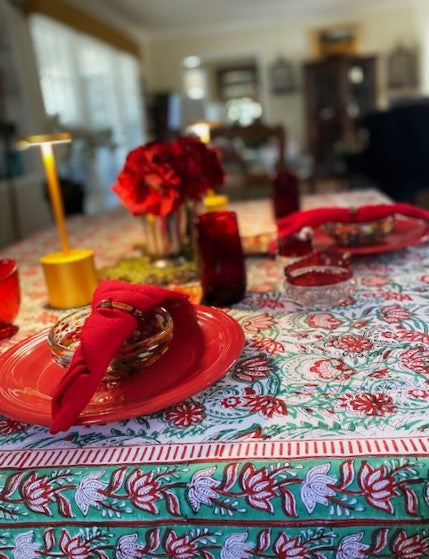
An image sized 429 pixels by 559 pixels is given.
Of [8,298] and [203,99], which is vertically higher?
[203,99]

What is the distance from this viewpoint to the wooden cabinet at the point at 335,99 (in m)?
6.81

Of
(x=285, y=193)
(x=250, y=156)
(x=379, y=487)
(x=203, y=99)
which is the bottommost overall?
(x=250, y=156)

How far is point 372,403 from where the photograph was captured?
539 millimetres

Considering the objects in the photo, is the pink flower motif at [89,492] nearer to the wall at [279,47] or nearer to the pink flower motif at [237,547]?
the pink flower motif at [237,547]

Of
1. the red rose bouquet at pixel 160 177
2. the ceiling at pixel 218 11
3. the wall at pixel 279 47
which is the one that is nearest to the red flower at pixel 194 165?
the red rose bouquet at pixel 160 177

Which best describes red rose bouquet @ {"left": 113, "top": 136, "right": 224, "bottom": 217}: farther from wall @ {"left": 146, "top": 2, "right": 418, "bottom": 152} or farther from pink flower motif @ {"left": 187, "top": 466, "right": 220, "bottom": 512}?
wall @ {"left": 146, "top": 2, "right": 418, "bottom": 152}

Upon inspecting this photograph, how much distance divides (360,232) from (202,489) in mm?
734

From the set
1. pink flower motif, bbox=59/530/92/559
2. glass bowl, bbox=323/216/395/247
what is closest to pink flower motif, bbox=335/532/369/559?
pink flower motif, bbox=59/530/92/559

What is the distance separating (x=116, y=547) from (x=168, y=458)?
0.29 feet

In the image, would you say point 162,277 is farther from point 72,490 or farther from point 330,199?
point 330,199

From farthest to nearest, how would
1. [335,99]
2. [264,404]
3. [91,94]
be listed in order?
[335,99]
[91,94]
[264,404]

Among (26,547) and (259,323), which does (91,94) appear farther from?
(26,547)

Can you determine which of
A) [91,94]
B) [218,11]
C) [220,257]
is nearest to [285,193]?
[220,257]

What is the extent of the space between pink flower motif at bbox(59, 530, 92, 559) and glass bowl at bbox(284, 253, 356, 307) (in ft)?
1.51
